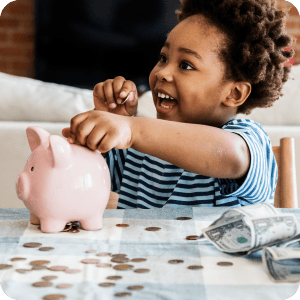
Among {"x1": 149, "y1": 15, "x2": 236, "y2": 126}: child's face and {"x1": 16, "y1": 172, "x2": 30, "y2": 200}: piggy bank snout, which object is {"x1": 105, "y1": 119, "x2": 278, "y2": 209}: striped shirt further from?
{"x1": 16, "y1": 172, "x2": 30, "y2": 200}: piggy bank snout

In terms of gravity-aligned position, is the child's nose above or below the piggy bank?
above

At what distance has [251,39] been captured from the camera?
890mm

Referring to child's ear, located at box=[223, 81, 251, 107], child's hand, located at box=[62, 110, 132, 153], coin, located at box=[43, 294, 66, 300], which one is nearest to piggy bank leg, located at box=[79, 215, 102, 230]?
child's hand, located at box=[62, 110, 132, 153]

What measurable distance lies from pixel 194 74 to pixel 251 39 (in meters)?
0.15

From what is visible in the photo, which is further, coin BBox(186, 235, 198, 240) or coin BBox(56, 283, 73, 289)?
coin BBox(186, 235, 198, 240)

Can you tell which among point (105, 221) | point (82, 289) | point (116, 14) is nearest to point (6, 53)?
point (116, 14)

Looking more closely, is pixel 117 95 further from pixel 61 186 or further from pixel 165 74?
pixel 61 186

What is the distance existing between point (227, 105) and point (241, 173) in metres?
0.29

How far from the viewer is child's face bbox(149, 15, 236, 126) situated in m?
0.91

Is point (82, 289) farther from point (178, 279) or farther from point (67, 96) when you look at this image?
point (67, 96)

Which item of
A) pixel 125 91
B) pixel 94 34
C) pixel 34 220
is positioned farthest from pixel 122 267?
pixel 94 34

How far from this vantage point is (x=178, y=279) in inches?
17.5

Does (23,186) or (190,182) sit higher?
(23,186)

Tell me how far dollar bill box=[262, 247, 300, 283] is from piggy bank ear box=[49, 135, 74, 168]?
311mm
